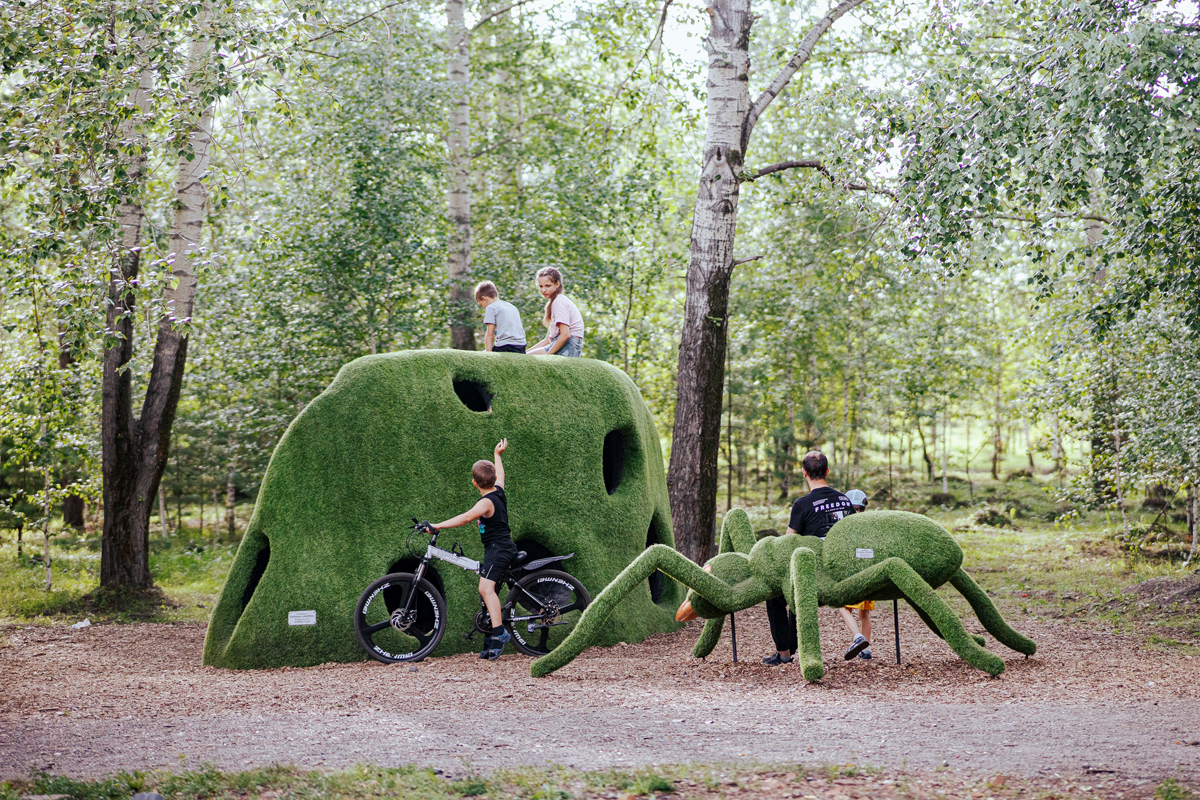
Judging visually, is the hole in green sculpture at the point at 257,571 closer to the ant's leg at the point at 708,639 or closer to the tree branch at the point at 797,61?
the ant's leg at the point at 708,639

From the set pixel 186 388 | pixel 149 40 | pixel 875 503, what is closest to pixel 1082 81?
pixel 149 40

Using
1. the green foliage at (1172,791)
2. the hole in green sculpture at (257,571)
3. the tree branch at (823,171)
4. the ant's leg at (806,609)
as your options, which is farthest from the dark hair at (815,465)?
the hole in green sculpture at (257,571)

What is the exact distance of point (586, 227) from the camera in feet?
→ 54.3

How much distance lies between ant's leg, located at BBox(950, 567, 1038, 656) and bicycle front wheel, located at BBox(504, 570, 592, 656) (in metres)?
3.16

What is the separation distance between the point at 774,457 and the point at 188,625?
15088 mm

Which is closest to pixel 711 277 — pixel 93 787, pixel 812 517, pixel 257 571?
pixel 812 517

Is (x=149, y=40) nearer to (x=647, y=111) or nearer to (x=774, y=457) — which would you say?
(x=647, y=111)

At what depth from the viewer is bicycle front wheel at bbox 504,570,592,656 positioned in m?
8.20

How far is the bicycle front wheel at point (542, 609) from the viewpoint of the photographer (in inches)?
323

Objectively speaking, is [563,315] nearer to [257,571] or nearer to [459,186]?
[257,571]

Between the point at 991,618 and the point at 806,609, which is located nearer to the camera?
the point at 806,609

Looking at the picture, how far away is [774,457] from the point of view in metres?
22.9

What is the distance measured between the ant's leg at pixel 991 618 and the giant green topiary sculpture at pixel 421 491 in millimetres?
3101

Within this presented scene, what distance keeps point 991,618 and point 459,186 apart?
11481 mm
